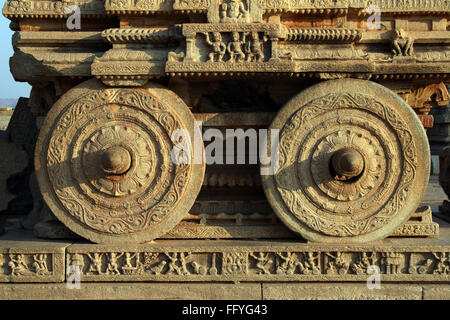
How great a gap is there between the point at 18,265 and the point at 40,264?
214 millimetres

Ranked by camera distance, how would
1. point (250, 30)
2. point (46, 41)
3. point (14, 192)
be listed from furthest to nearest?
point (14, 192) → point (46, 41) → point (250, 30)

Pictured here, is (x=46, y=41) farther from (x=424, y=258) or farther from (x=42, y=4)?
(x=424, y=258)

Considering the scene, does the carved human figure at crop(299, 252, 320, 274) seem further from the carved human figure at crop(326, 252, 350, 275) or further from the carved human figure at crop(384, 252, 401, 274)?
the carved human figure at crop(384, 252, 401, 274)

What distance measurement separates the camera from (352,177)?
4047 millimetres

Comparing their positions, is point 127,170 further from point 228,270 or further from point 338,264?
point 338,264

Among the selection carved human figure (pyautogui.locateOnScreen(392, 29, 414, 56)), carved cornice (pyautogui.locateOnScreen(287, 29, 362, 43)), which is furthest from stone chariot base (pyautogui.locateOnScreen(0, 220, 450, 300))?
carved cornice (pyautogui.locateOnScreen(287, 29, 362, 43))

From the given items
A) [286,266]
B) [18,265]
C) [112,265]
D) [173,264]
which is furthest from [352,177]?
[18,265]

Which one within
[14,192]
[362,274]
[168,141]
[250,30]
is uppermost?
[250,30]

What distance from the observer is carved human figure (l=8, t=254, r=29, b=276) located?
13.5 ft

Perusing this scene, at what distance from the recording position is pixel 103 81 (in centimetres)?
409

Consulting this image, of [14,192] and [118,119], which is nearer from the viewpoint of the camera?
[118,119]

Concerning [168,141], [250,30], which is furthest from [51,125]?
[250,30]

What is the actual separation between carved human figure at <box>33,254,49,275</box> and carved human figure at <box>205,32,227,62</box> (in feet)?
8.29
